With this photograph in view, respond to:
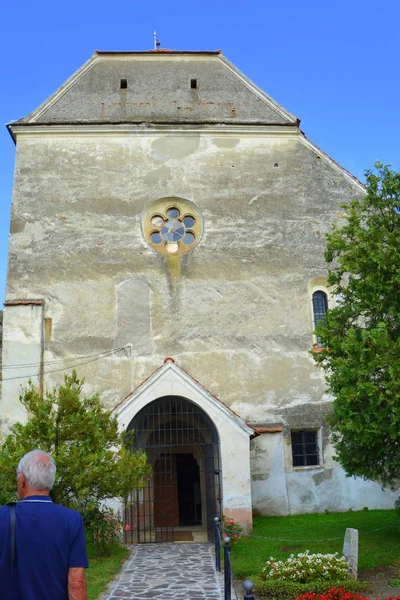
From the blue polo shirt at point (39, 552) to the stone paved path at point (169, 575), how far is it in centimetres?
659

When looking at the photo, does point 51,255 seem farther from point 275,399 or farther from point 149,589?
point 149,589

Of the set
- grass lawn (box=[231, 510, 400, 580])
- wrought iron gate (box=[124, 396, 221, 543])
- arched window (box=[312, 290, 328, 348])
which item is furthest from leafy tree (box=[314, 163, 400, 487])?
arched window (box=[312, 290, 328, 348])

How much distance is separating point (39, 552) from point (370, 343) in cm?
895

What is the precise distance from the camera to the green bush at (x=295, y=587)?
9594mm

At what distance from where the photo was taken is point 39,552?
3.92m

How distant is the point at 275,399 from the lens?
18.2 metres

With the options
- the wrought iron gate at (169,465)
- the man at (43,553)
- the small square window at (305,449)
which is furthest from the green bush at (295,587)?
the small square window at (305,449)

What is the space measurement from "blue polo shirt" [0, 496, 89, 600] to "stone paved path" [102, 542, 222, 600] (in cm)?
659

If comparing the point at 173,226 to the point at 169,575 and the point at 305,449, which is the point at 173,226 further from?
the point at 169,575

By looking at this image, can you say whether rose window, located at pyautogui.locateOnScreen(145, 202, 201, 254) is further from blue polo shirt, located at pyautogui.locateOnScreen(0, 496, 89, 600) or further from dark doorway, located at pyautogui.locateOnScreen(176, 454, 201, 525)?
blue polo shirt, located at pyautogui.locateOnScreen(0, 496, 89, 600)

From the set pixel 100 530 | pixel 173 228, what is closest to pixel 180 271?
pixel 173 228

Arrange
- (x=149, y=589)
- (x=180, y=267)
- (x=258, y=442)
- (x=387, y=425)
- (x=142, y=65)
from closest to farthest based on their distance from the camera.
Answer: (x=149, y=589), (x=387, y=425), (x=258, y=442), (x=180, y=267), (x=142, y=65)

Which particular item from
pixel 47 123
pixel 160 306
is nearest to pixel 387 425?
pixel 160 306

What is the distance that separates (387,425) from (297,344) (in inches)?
285
